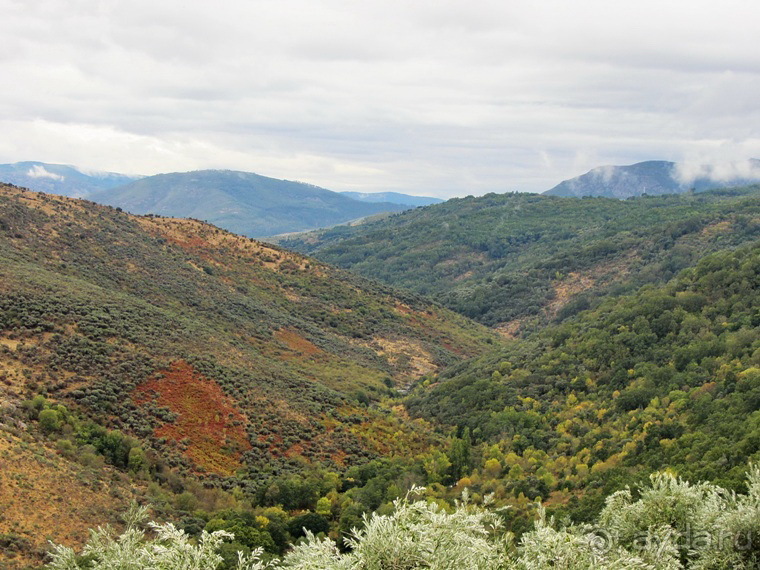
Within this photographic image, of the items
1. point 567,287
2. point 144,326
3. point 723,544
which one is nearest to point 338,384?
point 144,326

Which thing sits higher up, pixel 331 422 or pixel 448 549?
pixel 448 549

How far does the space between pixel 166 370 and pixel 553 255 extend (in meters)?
119

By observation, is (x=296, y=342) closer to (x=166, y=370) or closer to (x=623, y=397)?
(x=166, y=370)

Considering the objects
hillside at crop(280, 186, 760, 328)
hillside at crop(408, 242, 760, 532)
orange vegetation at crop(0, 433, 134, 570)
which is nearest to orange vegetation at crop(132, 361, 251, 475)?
orange vegetation at crop(0, 433, 134, 570)

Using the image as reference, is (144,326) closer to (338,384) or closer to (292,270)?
(338,384)

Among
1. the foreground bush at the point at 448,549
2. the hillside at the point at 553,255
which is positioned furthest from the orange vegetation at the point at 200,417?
the hillside at the point at 553,255

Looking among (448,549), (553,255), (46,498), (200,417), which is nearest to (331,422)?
(200,417)

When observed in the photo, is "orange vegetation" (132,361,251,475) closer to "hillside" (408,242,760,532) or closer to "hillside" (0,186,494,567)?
"hillside" (0,186,494,567)

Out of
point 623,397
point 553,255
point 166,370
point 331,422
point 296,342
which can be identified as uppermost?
point 553,255

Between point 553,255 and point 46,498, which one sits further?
point 553,255

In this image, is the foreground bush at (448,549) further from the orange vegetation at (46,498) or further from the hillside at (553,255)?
the hillside at (553,255)

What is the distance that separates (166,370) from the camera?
4541 centimetres

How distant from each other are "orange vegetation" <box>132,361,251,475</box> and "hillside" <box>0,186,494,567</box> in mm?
Result: 122

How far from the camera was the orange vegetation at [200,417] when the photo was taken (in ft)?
127
